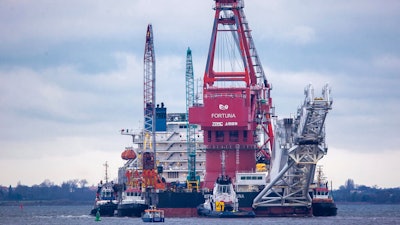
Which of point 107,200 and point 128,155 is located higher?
point 128,155

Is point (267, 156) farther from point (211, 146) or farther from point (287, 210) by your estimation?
point (287, 210)

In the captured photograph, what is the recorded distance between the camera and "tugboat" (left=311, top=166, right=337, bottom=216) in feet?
406

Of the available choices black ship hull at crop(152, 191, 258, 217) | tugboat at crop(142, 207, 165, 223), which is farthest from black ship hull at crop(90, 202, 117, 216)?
tugboat at crop(142, 207, 165, 223)

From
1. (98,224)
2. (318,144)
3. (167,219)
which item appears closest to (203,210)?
(167,219)

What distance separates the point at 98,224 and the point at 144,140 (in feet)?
83.3

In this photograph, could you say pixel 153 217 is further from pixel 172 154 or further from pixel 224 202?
pixel 172 154

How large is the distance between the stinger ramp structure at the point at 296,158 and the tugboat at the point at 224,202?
3400 millimetres

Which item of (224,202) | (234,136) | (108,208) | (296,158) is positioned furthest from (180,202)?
(296,158)

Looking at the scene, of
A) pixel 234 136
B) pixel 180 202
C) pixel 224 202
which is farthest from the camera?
pixel 234 136

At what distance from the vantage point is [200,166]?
14438 cm

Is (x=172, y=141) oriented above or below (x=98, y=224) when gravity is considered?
above

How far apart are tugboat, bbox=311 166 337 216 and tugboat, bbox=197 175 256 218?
9.50m

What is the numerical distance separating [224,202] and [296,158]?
1308 cm

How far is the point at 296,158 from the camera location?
107 meters
